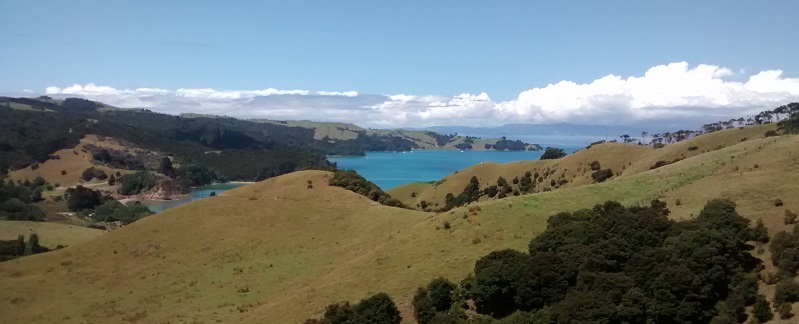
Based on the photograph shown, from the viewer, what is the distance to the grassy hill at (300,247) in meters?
37.7

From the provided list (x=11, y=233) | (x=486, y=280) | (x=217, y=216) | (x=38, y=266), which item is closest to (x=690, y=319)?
(x=486, y=280)

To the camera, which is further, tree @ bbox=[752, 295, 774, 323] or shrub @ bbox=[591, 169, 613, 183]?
shrub @ bbox=[591, 169, 613, 183]

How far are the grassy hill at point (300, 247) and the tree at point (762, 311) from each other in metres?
9.02

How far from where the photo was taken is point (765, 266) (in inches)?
1235

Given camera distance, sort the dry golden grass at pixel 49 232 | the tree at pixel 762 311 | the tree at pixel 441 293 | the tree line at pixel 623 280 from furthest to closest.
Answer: the dry golden grass at pixel 49 232 → the tree at pixel 441 293 → the tree line at pixel 623 280 → the tree at pixel 762 311

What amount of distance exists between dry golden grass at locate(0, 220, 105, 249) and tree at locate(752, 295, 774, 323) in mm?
111350

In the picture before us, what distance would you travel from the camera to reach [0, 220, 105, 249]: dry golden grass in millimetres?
112812

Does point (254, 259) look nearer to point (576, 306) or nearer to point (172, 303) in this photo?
point (172, 303)

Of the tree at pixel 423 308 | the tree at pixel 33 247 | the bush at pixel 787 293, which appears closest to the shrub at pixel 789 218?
the bush at pixel 787 293

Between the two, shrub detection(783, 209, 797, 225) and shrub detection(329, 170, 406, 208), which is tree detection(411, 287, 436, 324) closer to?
shrub detection(783, 209, 797, 225)

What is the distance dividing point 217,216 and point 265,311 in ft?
88.4

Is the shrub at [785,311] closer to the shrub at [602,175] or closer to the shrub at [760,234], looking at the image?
the shrub at [760,234]

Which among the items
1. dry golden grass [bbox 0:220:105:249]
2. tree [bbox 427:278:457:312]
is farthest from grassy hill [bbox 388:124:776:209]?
dry golden grass [bbox 0:220:105:249]

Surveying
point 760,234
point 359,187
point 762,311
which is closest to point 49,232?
point 359,187
